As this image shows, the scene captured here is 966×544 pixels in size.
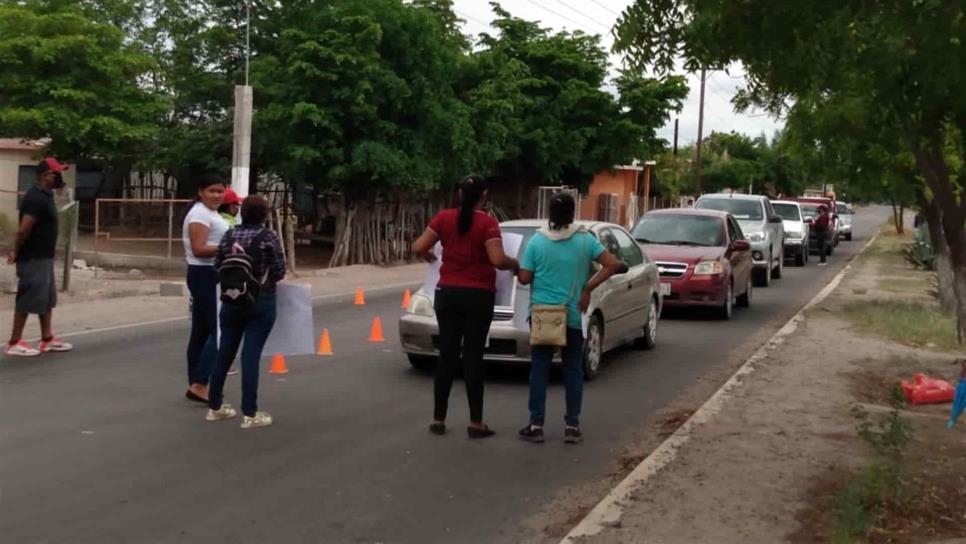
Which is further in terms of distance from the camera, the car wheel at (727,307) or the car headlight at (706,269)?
the car wheel at (727,307)

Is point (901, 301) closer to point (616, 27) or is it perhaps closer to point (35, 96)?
point (616, 27)

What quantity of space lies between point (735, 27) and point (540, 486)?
3.02 metres

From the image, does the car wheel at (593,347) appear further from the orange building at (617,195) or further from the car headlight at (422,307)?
the orange building at (617,195)

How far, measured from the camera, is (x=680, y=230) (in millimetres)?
17047

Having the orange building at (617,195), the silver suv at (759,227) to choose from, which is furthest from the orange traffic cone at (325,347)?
the orange building at (617,195)

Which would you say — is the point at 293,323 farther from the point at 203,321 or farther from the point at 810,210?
the point at 810,210

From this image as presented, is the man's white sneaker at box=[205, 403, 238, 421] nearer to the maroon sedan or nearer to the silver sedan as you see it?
the silver sedan

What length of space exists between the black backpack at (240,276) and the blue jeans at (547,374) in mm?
1991

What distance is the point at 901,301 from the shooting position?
2033 centimetres

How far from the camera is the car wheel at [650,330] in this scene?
41.6 ft

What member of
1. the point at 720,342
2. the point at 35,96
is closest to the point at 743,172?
the point at 35,96

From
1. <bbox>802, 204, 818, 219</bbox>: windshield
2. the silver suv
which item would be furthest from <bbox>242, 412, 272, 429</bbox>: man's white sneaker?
<bbox>802, 204, 818, 219</bbox>: windshield

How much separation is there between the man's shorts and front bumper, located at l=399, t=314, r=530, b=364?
345 centimetres

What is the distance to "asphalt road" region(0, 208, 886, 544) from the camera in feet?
19.1
